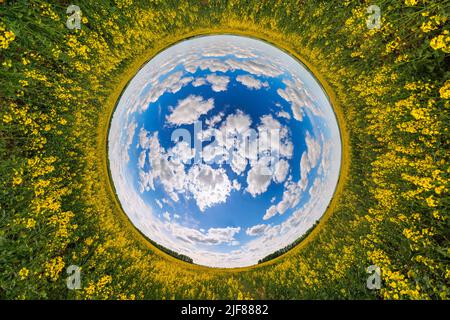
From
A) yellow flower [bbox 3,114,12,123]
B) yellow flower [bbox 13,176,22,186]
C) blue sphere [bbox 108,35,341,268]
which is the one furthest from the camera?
yellow flower [bbox 3,114,12,123]

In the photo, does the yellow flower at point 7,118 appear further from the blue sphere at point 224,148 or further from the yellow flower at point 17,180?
the blue sphere at point 224,148

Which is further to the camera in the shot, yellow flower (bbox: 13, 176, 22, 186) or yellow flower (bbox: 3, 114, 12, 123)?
yellow flower (bbox: 3, 114, 12, 123)

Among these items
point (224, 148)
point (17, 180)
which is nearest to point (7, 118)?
point (17, 180)

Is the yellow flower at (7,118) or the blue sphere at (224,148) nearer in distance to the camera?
→ the blue sphere at (224,148)

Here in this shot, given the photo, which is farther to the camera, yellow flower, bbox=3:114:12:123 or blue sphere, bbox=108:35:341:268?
yellow flower, bbox=3:114:12:123

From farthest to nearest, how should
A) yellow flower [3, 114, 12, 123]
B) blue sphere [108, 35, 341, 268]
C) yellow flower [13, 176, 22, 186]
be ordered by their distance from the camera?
yellow flower [3, 114, 12, 123], yellow flower [13, 176, 22, 186], blue sphere [108, 35, 341, 268]

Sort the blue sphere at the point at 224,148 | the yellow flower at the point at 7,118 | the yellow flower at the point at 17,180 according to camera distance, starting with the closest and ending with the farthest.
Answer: the blue sphere at the point at 224,148, the yellow flower at the point at 17,180, the yellow flower at the point at 7,118

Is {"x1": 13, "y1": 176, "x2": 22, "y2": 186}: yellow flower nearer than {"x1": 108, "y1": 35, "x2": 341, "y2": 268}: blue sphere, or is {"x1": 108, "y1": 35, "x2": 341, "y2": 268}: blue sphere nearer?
{"x1": 108, "y1": 35, "x2": 341, "y2": 268}: blue sphere

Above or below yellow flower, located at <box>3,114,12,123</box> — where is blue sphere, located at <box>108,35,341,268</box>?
below

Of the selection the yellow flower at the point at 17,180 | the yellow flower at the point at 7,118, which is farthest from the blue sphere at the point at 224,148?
the yellow flower at the point at 7,118

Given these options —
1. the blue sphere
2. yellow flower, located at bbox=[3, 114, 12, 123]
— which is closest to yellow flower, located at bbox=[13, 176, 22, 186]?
yellow flower, located at bbox=[3, 114, 12, 123]

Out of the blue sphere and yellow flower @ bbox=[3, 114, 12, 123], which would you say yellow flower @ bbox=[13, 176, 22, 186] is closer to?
yellow flower @ bbox=[3, 114, 12, 123]

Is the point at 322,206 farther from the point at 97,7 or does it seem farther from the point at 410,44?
the point at 97,7
